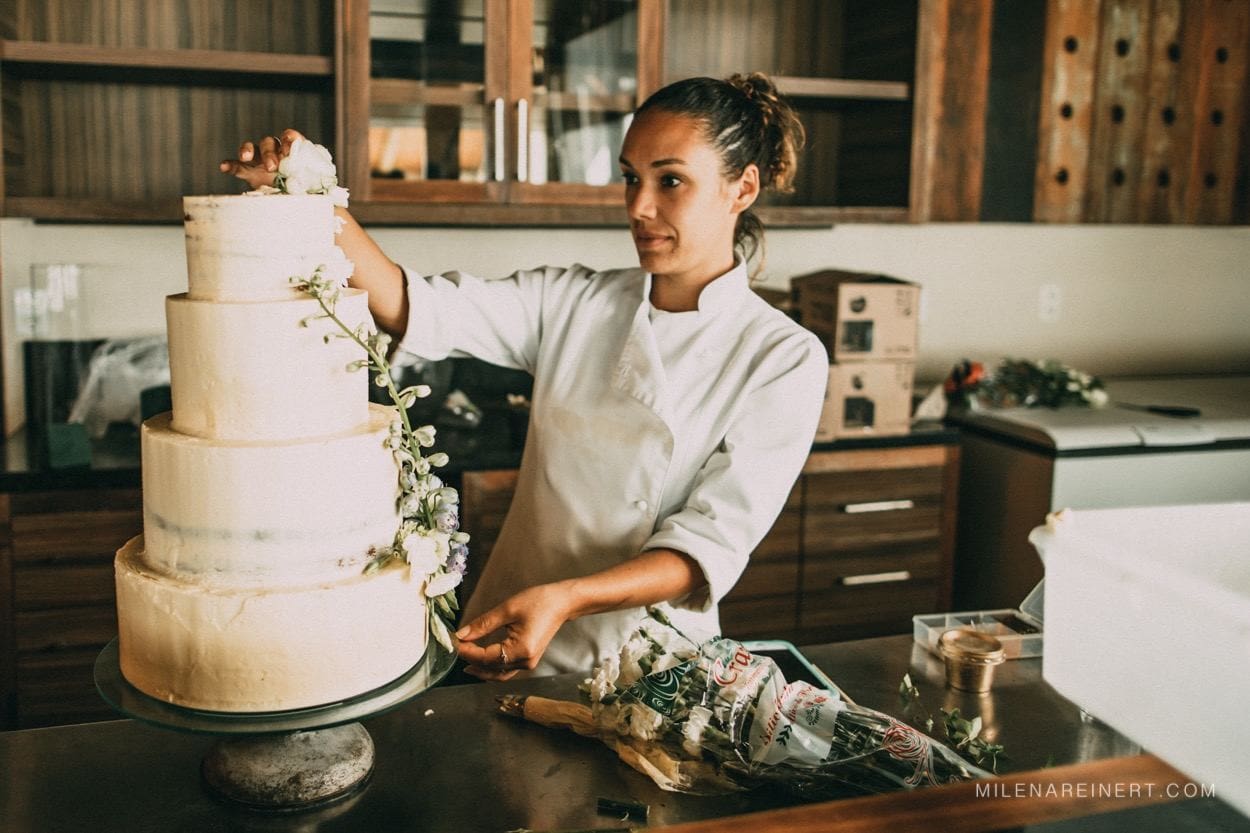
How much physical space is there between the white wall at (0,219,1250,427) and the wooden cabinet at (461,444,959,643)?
2.43ft

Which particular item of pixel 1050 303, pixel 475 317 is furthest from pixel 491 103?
pixel 1050 303

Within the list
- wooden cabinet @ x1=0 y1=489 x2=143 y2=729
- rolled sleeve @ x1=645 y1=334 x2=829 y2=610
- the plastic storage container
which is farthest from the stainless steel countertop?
wooden cabinet @ x1=0 y1=489 x2=143 y2=729

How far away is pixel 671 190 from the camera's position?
5.53 ft

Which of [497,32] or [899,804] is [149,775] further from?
[497,32]

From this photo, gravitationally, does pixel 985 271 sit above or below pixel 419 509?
above

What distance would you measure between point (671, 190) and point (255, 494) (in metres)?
0.84

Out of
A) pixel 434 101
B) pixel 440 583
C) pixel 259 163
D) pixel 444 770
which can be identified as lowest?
pixel 444 770

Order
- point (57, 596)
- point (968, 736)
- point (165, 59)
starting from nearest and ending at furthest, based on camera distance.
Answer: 1. point (968, 736)
2. point (57, 596)
3. point (165, 59)

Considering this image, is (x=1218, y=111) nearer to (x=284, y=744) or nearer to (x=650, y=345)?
(x=650, y=345)

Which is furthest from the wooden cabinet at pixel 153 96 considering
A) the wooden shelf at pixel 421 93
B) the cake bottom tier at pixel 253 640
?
the cake bottom tier at pixel 253 640

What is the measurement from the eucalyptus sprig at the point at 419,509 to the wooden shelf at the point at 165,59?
5.73 ft

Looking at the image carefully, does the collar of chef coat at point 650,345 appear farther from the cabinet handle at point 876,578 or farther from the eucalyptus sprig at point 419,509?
the cabinet handle at point 876,578

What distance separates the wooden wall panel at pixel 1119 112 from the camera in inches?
137

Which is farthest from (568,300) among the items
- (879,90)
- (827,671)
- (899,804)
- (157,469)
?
(879,90)
